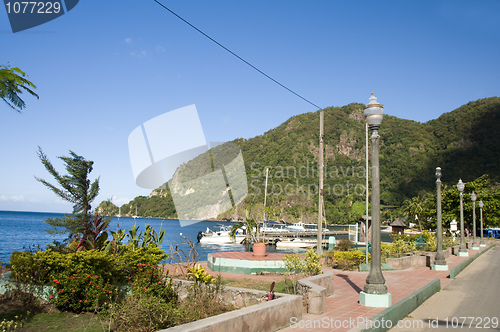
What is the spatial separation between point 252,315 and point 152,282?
10.8 feet

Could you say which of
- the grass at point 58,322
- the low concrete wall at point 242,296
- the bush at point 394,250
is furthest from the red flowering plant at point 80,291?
the bush at point 394,250

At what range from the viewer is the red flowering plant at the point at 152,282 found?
23.7 ft

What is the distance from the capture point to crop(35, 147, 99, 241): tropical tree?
447 inches

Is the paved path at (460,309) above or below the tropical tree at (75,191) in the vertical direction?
below

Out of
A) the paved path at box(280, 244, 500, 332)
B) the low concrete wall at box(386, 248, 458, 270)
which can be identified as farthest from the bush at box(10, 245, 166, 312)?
the low concrete wall at box(386, 248, 458, 270)

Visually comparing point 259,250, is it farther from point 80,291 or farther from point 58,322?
point 58,322

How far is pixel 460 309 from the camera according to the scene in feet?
26.2

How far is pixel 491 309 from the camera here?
8039 millimetres

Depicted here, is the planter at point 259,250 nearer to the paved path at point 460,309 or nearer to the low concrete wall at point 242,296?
the paved path at point 460,309

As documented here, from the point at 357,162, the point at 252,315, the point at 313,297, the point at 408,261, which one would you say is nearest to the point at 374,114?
the point at 313,297

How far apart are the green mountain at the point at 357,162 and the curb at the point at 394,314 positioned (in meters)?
90.3

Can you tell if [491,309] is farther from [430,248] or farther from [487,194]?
[487,194]

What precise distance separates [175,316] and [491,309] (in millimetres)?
7370

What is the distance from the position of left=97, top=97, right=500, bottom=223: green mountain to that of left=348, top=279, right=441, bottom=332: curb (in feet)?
296
